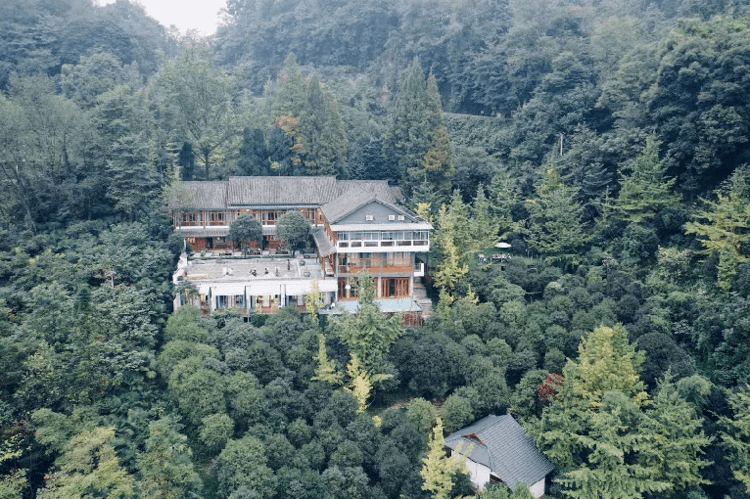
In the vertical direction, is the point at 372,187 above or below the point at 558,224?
above

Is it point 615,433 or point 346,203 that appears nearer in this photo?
point 615,433

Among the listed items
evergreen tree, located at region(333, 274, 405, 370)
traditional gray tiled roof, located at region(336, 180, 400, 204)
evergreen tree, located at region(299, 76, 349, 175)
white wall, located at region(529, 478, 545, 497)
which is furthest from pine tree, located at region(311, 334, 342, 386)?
evergreen tree, located at region(299, 76, 349, 175)

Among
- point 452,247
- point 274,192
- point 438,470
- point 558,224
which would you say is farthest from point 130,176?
point 438,470

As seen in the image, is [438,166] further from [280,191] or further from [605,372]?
[605,372]

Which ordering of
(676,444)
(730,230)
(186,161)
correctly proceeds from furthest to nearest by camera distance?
(186,161) < (730,230) < (676,444)

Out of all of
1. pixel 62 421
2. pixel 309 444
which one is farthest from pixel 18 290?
Result: pixel 309 444

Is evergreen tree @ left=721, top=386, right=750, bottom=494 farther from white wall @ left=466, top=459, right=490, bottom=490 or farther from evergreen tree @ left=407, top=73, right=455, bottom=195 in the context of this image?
evergreen tree @ left=407, top=73, right=455, bottom=195
